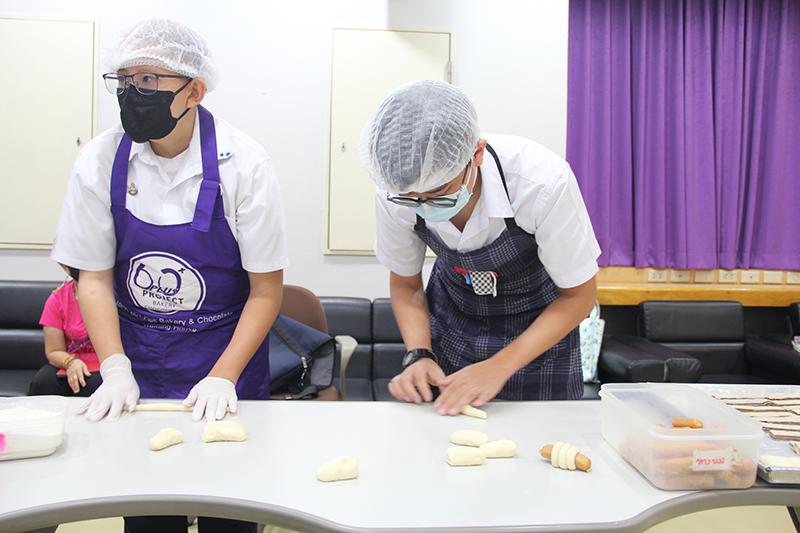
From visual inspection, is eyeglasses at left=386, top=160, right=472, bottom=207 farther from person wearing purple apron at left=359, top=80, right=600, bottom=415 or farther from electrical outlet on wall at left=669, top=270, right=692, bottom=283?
electrical outlet on wall at left=669, top=270, right=692, bottom=283

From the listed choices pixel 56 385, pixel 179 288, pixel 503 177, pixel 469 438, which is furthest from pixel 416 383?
pixel 56 385

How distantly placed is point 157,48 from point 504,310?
1118 mm

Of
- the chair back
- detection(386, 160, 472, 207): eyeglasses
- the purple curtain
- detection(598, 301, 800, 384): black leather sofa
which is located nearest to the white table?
detection(386, 160, 472, 207): eyeglasses

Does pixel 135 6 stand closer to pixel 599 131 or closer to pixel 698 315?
pixel 599 131

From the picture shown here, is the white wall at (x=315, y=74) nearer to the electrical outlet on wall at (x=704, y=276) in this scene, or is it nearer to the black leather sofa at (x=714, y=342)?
the black leather sofa at (x=714, y=342)

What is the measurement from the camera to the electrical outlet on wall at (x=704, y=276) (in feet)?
11.2

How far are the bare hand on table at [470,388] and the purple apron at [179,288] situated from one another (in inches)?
22.7

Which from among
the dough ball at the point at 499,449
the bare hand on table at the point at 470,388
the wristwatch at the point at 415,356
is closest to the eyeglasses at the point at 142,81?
the wristwatch at the point at 415,356

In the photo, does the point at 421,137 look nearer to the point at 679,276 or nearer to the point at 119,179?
the point at 119,179

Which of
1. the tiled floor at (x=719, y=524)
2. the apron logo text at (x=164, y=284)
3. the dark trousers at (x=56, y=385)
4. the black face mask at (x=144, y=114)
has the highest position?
the black face mask at (x=144, y=114)

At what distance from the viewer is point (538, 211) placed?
112 cm

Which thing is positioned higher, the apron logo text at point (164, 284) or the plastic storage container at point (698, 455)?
the apron logo text at point (164, 284)

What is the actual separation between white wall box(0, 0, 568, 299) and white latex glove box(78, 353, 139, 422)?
6.22 feet

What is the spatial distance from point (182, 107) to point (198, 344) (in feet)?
2.05
